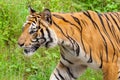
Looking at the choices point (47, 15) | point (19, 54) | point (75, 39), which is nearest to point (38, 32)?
point (47, 15)

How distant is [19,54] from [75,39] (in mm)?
1538

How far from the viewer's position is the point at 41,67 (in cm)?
699

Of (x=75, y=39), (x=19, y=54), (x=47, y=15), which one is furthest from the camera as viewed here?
(x=19, y=54)

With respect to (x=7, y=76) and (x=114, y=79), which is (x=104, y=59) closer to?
(x=114, y=79)

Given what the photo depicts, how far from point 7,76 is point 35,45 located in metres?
1.19

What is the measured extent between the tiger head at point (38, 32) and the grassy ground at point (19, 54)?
1.17m

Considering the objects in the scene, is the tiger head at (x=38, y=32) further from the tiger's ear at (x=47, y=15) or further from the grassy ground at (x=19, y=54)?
the grassy ground at (x=19, y=54)

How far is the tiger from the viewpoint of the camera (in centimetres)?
548

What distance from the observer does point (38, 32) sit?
5.50 metres

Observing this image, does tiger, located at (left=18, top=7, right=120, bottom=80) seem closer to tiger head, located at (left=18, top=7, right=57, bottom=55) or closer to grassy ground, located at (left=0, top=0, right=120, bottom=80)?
tiger head, located at (left=18, top=7, right=57, bottom=55)

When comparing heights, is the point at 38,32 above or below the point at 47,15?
below

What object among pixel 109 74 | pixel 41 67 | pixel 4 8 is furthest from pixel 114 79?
pixel 4 8

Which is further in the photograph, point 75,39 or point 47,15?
point 75,39

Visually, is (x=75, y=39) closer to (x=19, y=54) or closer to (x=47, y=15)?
(x=47, y=15)
